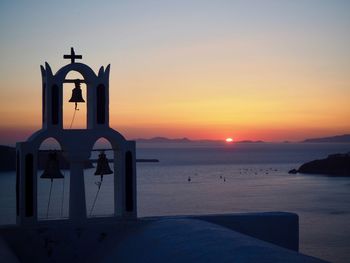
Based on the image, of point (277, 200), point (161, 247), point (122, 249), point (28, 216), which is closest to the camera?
point (161, 247)

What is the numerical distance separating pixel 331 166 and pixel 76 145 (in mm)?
80484

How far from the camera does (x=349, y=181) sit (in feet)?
242

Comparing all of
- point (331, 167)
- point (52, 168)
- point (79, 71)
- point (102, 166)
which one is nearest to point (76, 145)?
point (52, 168)

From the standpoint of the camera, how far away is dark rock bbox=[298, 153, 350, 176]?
272 feet

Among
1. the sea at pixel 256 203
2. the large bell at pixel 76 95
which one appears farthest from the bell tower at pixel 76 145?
the sea at pixel 256 203

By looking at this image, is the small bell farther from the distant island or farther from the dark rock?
the dark rock

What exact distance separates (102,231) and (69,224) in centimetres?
50

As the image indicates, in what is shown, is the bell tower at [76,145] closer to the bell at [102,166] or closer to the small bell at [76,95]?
the small bell at [76,95]

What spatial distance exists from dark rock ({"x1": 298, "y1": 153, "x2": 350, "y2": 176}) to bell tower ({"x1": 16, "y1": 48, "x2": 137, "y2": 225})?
76.8 m

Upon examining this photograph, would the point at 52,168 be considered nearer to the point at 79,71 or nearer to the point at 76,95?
the point at 76,95

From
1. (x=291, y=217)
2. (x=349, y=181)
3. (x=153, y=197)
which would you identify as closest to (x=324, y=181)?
(x=349, y=181)

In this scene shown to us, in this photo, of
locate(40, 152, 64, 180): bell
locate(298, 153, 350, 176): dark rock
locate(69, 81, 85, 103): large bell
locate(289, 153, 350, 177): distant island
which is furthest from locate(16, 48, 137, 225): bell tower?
locate(298, 153, 350, 176): dark rock

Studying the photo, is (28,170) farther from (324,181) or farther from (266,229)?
(324,181)

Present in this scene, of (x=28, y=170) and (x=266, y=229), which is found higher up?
(x=28, y=170)
